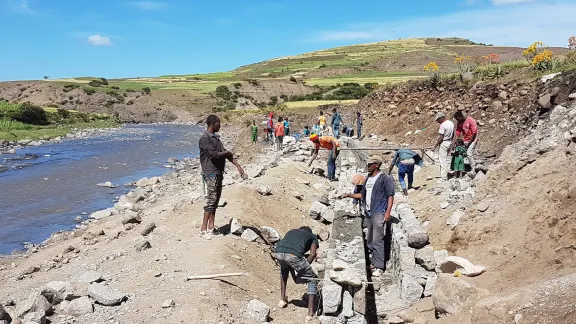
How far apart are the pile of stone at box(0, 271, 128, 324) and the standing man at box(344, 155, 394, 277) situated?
12.5ft

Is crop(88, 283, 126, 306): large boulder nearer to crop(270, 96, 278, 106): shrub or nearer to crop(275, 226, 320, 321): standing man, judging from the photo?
crop(275, 226, 320, 321): standing man

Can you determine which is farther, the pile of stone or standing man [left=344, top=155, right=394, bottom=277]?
standing man [left=344, top=155, right=394, bottom=277]

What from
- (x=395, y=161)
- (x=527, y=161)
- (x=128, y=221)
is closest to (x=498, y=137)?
(x=395, y=161)

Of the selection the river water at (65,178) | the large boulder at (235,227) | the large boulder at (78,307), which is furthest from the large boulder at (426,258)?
the river water at (65,178)

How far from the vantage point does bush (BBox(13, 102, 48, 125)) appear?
44219mm

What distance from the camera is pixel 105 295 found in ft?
19.6

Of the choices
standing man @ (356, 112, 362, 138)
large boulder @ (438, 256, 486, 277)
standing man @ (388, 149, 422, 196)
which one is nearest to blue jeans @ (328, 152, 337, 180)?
standing man @ (388, 149, 422, 196)

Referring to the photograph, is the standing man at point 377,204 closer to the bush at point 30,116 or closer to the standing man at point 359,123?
the standing man at point 359,123

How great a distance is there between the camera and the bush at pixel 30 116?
145 feet

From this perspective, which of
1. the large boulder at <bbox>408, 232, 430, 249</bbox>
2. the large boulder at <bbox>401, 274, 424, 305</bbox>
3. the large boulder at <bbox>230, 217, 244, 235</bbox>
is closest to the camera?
the large boulder at <bbox>401, 274, 424, 305</bbox>

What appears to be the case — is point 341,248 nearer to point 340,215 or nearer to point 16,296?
point 340,215

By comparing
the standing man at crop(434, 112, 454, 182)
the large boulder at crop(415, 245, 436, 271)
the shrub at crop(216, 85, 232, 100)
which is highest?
the shrub at crop(216, 85, 232, 100)

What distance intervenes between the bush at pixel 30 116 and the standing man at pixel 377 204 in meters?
45.2

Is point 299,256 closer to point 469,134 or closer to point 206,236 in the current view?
point 206,236
